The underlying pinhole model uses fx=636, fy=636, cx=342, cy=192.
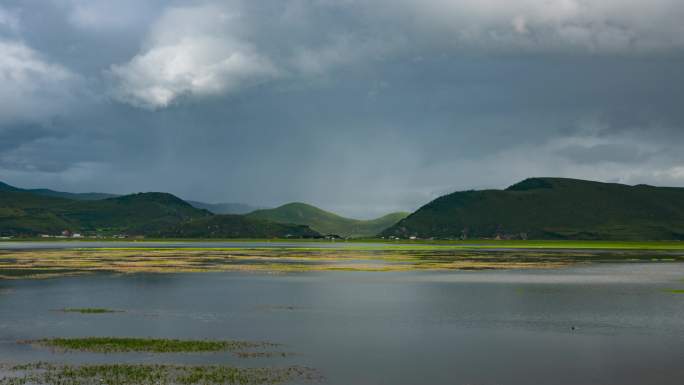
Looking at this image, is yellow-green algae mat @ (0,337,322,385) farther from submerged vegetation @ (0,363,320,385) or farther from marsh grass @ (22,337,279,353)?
marsh grass @ (22,337,279,353)

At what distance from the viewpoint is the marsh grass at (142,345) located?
134ft

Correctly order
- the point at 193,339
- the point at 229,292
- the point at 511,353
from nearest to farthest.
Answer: the point at 511,353 < the point at 193,339 < the point at 229,292

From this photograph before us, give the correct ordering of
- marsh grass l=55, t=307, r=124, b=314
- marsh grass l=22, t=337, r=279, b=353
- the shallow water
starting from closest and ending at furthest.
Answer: the shallow water → marsh grass l=22, t=337, r=279, b=353 → marsh grass l=55, t=307, r=124, b=314

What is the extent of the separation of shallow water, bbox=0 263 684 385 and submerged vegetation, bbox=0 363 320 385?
1598 millimetres

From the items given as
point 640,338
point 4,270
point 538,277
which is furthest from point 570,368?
point 4,270

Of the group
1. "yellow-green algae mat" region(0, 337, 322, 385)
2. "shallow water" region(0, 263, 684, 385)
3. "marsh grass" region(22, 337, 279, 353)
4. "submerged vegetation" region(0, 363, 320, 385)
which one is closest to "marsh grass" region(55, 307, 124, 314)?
"shallow water" region(0, 263, 684, 385)

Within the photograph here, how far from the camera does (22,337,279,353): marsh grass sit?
134ft

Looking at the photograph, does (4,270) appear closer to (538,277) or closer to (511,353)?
(538,277)

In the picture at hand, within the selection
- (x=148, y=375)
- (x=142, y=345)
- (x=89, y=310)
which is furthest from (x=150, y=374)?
(x=89, y=310)

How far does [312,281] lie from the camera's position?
9131 centimetres

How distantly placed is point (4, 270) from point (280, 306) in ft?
233

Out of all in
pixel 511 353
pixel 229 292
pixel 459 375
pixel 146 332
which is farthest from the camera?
pixel 229 292

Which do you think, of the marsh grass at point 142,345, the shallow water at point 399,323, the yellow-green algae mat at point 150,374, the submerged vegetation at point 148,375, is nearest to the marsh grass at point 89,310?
the shallow water at point 399,323

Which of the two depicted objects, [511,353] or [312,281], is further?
[312,281]
